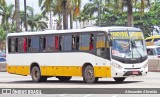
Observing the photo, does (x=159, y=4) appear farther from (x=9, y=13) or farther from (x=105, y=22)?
(x=9, y=13)

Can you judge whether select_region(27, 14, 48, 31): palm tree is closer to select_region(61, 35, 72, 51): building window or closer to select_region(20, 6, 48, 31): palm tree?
select_region(20, 6, 48, 31): palm tree

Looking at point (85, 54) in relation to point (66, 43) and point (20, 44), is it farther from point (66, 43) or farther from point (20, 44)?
point (20, 44)

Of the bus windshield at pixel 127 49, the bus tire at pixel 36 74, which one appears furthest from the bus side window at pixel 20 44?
the bus windshield at pixel 127 49

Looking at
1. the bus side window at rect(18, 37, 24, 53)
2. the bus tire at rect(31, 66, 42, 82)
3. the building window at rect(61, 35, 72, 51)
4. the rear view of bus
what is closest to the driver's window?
the rear view of bus

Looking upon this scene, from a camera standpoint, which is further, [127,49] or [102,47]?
[102,47]

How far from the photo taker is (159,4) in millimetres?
98500

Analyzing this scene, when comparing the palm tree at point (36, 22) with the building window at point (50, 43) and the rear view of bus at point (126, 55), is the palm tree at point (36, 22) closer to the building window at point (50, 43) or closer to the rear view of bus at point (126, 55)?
the building window at point (50, 43)

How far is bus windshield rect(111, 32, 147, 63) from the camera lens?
25.1 metres

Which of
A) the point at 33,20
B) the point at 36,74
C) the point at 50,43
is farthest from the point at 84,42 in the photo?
the point at 33,20

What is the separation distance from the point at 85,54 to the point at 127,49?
7.10 ft

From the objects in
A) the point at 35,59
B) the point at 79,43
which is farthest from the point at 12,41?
the point at 79,43

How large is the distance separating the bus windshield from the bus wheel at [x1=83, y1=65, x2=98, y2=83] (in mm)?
1465

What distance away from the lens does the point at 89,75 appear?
2584 centimetres

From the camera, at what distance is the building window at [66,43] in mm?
27234
